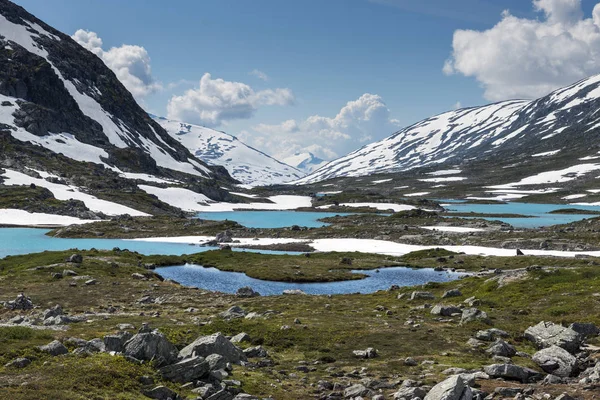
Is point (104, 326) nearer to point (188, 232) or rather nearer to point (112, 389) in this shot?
point (112, 389)

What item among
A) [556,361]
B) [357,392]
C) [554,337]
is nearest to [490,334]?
[554,337]

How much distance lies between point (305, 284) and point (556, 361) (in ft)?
161

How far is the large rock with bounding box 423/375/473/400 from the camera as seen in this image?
17953 mm

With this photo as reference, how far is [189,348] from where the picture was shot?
75.9 ft

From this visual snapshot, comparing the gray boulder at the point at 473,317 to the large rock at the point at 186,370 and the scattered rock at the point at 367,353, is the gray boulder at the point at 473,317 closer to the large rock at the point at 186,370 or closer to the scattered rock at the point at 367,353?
the scattered rock at the point at 367,353

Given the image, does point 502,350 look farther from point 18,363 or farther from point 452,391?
point 18,363

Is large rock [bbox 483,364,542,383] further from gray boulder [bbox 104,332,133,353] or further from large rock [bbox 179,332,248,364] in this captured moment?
gray boulder [bbox 104,332,133,353]

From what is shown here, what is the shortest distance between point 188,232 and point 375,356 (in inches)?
4358

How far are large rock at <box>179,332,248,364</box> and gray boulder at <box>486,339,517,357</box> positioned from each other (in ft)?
44.1

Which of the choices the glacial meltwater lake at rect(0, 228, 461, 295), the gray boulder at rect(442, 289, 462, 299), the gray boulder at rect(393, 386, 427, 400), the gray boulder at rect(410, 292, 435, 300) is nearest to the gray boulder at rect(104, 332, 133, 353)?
the gray boulder at rect(393, 386, 427, 400)

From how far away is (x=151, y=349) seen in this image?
833 inches

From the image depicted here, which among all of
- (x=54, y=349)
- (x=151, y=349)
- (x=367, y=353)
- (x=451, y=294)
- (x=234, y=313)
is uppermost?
(x=54, y=349)

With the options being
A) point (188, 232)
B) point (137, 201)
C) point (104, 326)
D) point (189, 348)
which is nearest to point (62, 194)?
point (137, 201)

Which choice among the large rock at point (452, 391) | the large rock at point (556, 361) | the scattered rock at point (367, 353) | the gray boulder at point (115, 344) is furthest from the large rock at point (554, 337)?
the gray boulder at point (115, 344)
